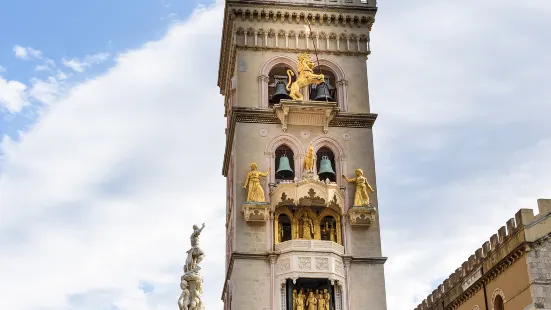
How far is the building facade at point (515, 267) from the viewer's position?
36.4 m

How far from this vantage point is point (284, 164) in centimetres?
4353

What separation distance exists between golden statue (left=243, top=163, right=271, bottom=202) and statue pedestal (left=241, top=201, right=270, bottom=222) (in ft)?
1.13

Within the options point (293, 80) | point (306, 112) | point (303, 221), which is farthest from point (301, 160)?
point (293, 80)

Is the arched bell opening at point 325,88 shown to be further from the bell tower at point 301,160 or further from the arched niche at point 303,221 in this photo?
the arched niche at point 303,221

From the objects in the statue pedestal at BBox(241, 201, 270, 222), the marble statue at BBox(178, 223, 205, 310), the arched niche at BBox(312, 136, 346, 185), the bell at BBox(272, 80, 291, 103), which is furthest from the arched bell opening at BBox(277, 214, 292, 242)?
the marble statue at BBox(178, 223, 205, 310)

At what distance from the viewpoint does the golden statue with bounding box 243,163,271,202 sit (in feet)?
139

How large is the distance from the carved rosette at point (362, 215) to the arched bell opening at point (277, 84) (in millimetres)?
7638

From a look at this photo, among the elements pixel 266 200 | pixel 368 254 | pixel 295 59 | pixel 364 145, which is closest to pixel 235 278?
pixel 266 200

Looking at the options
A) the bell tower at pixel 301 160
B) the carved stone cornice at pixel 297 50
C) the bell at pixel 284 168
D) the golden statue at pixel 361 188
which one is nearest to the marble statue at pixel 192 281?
the bell tower at pixel 301 160

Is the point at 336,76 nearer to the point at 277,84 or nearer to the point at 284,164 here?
the point at 277,84

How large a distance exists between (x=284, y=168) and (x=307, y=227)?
10.8 ft

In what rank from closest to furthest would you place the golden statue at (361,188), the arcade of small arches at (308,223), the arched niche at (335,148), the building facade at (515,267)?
the building facade at (515,267), the arcade of small arches at (308,223), the golden statue at (361,188), the arched niche at (335,148)

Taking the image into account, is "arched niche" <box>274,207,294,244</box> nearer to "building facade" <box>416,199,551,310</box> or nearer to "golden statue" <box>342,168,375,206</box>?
A: "golden statue" <box>342,168,375,206</box>

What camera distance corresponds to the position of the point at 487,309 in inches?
1617
